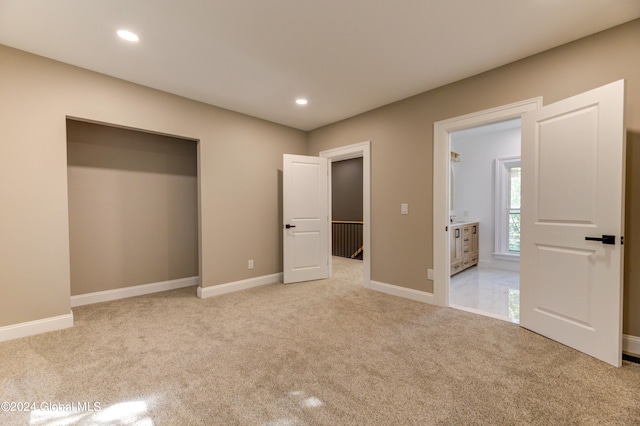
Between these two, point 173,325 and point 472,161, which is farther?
point 472,161

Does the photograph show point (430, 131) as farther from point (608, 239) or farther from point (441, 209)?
point (608, 239)

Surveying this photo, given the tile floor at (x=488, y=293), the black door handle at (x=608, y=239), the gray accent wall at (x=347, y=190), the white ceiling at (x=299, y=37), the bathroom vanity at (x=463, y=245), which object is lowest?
the tile floor at (x=488, y=293)

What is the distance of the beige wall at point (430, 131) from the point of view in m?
2.17

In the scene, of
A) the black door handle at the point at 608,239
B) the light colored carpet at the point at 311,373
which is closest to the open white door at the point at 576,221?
the black door handle at the point at 608,239

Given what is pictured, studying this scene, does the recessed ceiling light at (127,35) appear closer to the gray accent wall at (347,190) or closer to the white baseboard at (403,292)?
the white baseboard at (403,292)

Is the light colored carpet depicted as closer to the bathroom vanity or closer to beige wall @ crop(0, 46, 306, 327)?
beige wall @ crop(0, 46, 306, 327)

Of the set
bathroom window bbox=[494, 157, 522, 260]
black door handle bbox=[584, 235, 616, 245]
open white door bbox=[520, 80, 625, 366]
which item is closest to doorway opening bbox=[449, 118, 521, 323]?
bathroom window bbox=[494, 157, 522, 260]

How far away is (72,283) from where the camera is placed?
3334mm

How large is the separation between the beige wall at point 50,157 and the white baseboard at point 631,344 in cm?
409

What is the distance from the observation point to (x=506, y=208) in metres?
5.46

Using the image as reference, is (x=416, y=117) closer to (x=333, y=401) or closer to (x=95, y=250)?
(x=333, y=401)

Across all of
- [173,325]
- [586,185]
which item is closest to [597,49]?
[586,185]

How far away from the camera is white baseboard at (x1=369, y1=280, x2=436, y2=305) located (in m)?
3.38

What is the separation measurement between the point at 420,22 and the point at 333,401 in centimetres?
271
